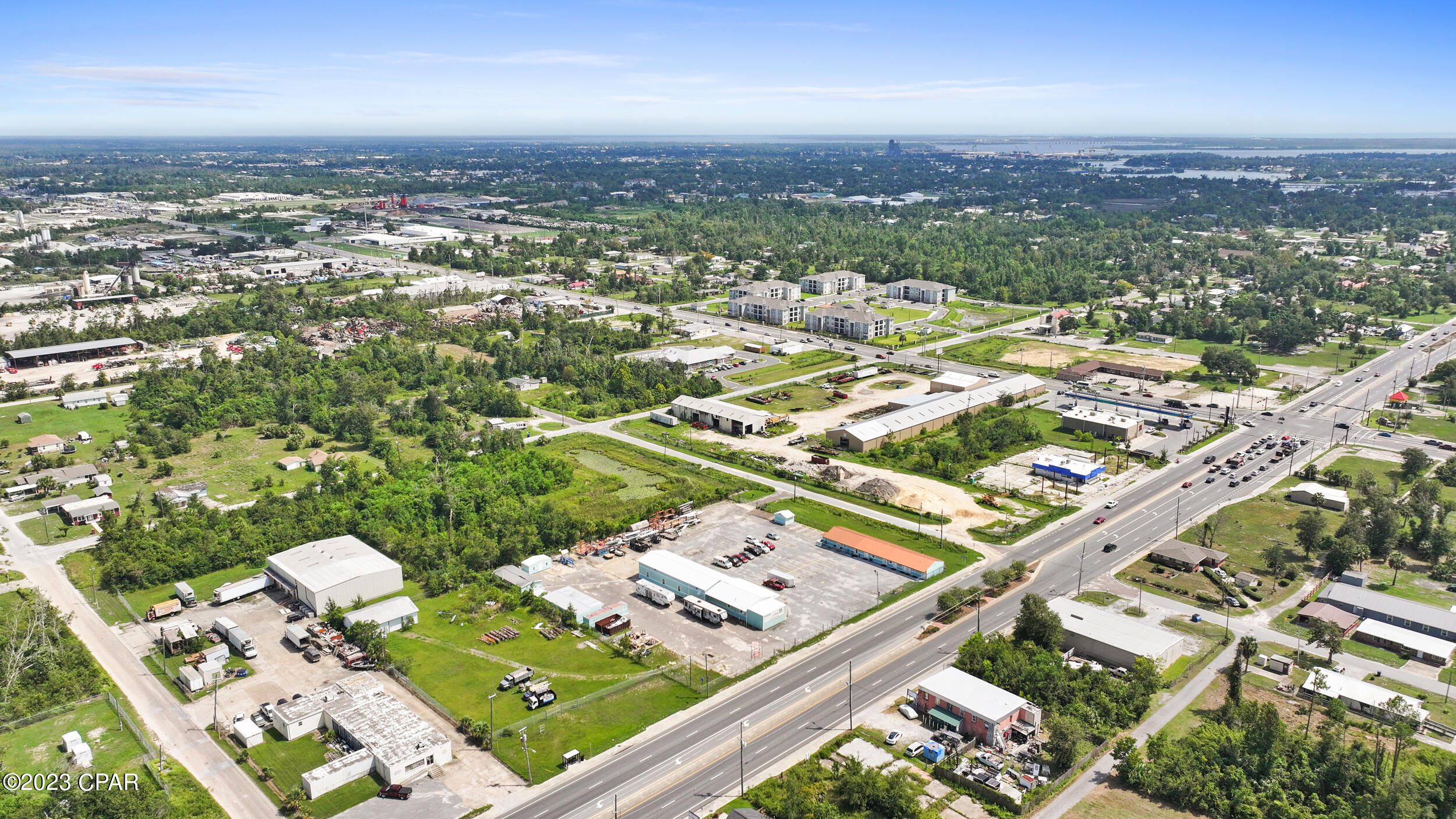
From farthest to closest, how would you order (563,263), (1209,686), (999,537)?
(563,263) → (999,537) → (1209,686)

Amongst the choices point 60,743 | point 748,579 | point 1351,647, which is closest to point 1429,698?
point 1351,647

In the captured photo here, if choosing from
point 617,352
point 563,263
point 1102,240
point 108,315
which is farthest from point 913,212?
point 108,315

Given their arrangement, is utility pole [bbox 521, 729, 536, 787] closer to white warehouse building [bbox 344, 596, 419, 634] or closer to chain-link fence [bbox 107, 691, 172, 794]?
white warehouse building [bbox 344, 596, 419, 634]

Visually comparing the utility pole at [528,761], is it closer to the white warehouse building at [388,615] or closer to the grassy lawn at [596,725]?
the grassy lawn at [596,725]

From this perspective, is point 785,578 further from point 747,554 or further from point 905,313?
point 905,313

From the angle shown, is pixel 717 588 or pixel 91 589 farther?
pixel 91 589

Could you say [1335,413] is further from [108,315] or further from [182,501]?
[108,315]

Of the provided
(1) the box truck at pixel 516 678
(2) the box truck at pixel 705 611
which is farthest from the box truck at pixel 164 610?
(2) the box truck at pixel 705 611
